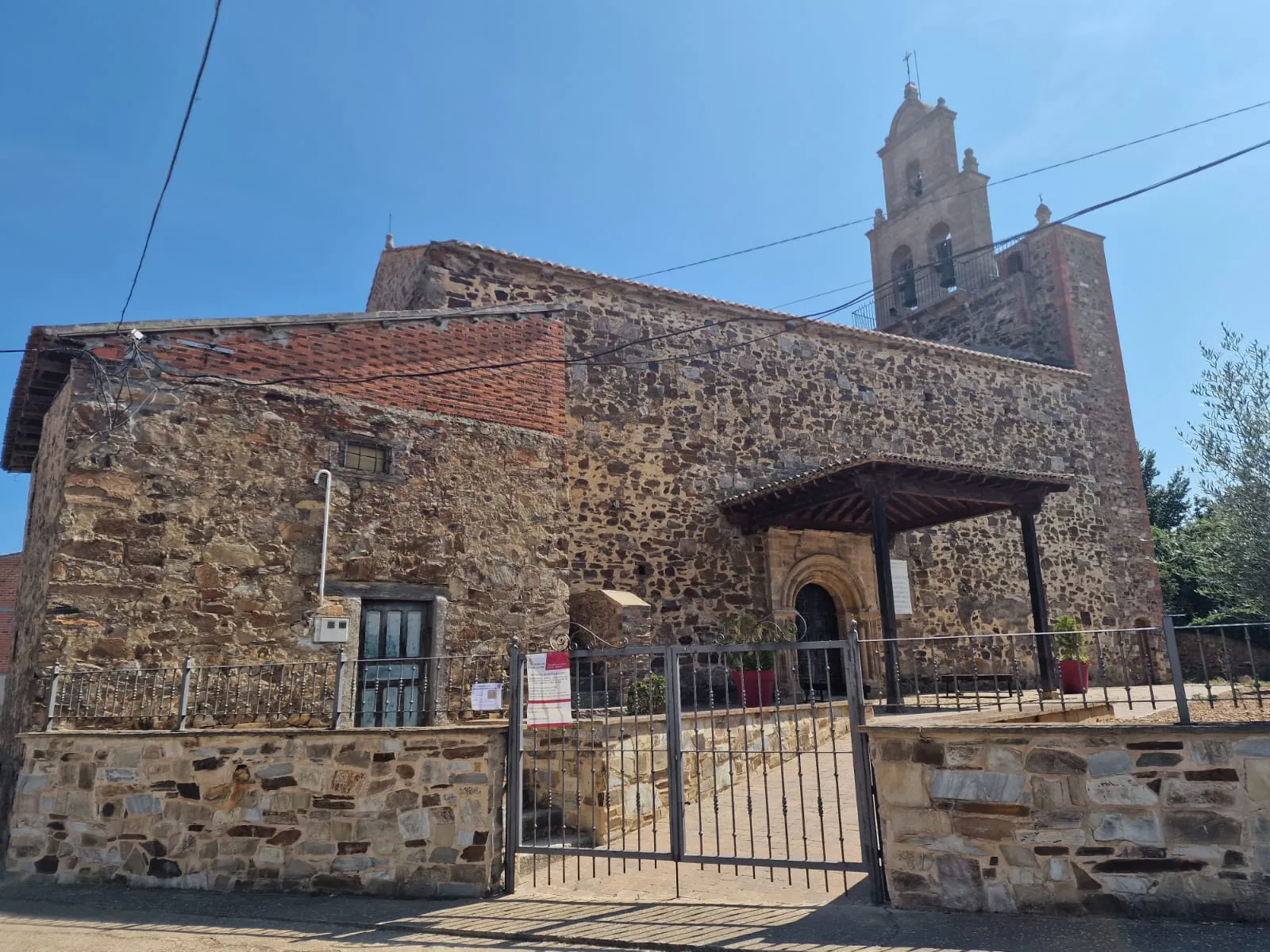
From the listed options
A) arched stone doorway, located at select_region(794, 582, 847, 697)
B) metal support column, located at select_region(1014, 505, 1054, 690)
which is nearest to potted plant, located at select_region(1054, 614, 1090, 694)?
metal support column, located at select_region(1014, 505, 1054, 690)

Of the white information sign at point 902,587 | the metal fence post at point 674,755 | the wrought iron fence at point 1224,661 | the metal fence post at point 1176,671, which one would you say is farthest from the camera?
the white information sign at point 902,587

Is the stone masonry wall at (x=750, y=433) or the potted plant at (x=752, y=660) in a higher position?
the stone masonry wall at (x=750, y=433)

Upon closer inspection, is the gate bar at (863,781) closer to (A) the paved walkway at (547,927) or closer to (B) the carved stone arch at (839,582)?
(A) the paved walkway at (547,927)

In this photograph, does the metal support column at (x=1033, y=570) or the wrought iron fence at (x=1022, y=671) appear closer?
the wrought iron fence at (x=1022, y=671)

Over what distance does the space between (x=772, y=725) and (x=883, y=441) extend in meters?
7.39

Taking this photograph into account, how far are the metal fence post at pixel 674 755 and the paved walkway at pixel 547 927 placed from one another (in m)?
0.42

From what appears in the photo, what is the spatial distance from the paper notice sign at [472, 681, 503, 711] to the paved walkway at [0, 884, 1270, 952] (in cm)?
149

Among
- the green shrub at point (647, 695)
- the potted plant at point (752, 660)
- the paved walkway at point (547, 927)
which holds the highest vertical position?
the potted plant at point (752, 660)

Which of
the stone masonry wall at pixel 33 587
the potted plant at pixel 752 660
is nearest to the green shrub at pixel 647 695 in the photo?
A: the potted plant at pixel 752 660

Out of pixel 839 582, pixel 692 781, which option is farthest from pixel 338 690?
pixel 839 582

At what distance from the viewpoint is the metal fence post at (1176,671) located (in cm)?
463

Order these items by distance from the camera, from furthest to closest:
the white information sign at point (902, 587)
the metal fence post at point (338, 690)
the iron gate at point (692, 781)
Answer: the white information sign at point (902, 587) < the metal fence post at point (338, 690) < the iron gate at point (692, 781)

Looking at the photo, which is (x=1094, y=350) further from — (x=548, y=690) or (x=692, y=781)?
(x=548, y=690)

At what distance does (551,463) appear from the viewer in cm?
1038
